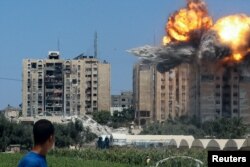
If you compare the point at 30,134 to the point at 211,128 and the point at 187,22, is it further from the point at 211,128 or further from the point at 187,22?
the point at 187,22

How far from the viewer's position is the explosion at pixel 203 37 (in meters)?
66.4

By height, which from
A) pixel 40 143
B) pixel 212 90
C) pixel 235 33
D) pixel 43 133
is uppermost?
pixel 235 33

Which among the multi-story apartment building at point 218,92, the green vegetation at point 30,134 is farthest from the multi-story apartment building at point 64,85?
the multi-story apartment building at point 218,92

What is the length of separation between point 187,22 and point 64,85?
92980 mm

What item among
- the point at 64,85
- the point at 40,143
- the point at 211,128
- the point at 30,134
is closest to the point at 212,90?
the point at 211,128

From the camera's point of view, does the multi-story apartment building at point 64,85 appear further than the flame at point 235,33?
Yes

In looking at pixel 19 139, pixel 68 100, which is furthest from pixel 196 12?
pixel 68 100

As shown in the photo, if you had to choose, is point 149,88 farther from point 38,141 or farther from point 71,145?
point 38,141

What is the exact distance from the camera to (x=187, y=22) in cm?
6694

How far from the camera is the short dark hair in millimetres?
8266

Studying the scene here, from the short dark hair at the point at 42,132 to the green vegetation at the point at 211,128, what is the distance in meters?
73.4

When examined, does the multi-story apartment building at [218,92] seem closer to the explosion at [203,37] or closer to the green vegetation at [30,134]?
the explosion at [203,37]

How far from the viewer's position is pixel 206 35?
66.9 m

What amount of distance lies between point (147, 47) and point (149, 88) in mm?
56878
